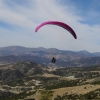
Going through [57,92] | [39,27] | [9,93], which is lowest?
[9,93]

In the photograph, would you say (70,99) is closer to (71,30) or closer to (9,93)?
(71,30)

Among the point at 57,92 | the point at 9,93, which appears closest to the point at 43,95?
the point at 57,92

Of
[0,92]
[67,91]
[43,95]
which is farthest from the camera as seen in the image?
[0,92]

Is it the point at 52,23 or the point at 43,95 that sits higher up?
the point at 52,23


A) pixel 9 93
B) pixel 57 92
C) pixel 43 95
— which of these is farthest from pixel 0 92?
pixel 43 95

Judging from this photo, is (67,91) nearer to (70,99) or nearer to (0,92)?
(70,99)

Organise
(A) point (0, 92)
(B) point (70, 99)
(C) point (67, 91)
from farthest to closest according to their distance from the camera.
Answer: (A) point (0, 92)
(C) point (67, 91)
(B) point (70, 99)

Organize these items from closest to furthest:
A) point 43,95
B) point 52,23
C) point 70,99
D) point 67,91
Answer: point 52,23
point 43,95
point 70,99
point 67,91

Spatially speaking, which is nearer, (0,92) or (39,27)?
(39,27)

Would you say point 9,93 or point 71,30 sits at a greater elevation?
point 71,30
